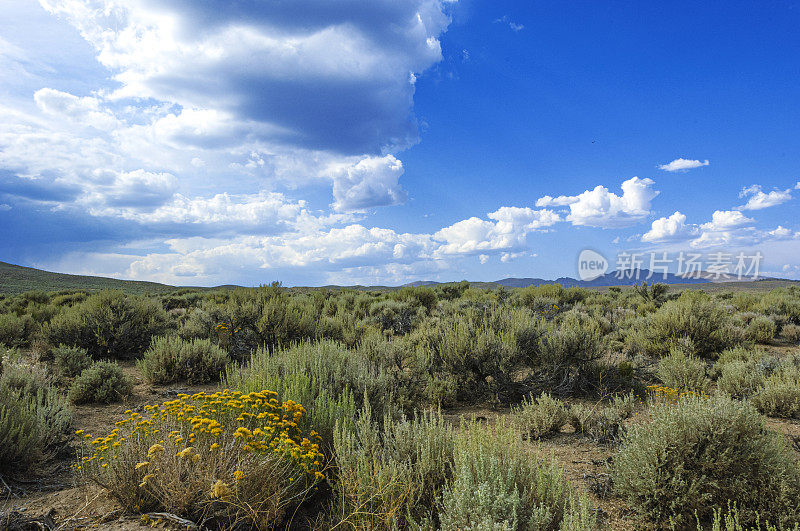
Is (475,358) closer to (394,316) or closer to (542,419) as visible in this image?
(542,419)

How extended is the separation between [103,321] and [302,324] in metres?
4.98

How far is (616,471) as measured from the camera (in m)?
3.90

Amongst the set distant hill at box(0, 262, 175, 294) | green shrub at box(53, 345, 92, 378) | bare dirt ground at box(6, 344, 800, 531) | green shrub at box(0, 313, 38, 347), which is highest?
distant hill at box(0, 262, 175, 294)

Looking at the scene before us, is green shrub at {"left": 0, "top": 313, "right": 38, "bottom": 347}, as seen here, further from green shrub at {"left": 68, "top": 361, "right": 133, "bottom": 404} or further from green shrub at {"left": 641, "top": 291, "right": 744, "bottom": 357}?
green shrub at {"left": 641, "top": 291, "right": 744, "bottom": 357}

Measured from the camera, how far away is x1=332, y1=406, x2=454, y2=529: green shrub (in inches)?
119

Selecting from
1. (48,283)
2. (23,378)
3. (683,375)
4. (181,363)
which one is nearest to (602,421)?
(683,375)

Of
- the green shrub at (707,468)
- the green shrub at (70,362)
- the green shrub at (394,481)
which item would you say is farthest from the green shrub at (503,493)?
the green shrub at (70,362)

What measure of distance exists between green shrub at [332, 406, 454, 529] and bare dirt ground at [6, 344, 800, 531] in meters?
0.85

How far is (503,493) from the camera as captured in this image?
8.37 feet

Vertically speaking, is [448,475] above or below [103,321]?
below

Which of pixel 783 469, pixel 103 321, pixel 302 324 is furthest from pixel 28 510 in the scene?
pixel 103 321

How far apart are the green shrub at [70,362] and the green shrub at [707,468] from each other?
941 centimetres

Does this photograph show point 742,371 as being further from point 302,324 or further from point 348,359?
point 302,324

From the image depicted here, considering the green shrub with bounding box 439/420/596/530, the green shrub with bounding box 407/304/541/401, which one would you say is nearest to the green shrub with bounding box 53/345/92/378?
the green shrub with bounding box 407/304/541/401
